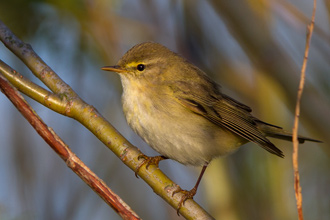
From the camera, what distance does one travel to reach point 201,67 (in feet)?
12.0

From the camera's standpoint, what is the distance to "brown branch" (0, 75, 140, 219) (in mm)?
1807

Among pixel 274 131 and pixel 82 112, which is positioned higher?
pixel 274 131

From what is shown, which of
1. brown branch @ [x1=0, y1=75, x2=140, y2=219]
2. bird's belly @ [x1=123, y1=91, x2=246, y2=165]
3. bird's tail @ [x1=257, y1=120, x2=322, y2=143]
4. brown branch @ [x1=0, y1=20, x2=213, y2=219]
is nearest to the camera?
brown branch @ [x1=0, y1=75, x2=140, y2=219]

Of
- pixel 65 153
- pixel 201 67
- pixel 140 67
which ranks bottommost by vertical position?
pixel 65 153

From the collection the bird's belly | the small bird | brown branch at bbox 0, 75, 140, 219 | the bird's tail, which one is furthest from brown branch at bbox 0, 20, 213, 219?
the bird's tail

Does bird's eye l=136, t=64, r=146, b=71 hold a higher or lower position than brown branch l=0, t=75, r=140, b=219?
higher

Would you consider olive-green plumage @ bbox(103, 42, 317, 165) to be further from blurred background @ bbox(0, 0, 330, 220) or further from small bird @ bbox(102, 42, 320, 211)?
blurred background @ bbox(0, 0, 330, 220)

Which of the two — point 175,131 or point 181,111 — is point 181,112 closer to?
point 181,111

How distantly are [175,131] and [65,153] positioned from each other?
104 centimetres

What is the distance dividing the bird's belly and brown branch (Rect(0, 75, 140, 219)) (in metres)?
0.95

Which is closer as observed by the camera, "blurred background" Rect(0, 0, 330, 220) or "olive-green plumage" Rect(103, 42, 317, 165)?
"olive-green plumage" Rect(103, 42, 317, 165)

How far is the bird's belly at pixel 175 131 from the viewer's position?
2799mm

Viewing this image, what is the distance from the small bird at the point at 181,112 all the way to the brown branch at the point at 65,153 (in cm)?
74

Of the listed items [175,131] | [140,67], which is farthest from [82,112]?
[140,67]
